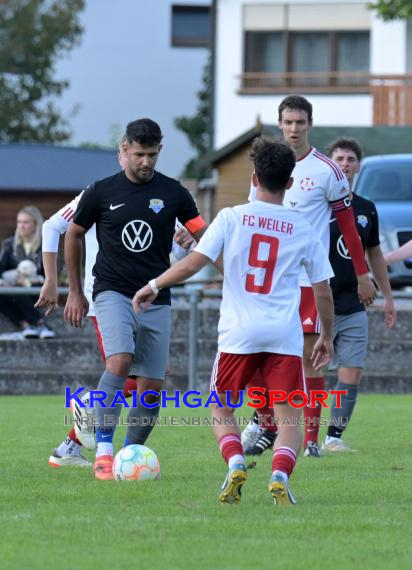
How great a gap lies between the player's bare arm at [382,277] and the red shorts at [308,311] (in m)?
0.82

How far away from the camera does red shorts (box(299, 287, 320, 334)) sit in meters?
10.2

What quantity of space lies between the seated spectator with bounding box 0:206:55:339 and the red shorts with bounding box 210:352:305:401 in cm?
1041

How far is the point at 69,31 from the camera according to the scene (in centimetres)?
5288

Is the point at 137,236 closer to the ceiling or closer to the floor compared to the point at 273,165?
closer to the floor

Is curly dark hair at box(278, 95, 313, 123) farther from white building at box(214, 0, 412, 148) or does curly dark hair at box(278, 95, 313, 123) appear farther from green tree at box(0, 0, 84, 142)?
green tree at box(0, 0, 84, 142)

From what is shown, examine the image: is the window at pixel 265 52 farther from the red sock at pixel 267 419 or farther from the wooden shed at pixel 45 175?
the red sock at pixel 267 419

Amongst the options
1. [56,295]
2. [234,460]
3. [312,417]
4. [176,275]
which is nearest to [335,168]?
[312,417]

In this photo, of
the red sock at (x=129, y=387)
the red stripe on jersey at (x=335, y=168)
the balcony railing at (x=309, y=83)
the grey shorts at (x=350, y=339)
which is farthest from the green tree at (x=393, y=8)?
the red sock at (x=129, y=387)

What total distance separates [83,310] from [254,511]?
2.26m

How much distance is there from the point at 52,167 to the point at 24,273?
328 inches

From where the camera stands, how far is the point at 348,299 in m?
11.3

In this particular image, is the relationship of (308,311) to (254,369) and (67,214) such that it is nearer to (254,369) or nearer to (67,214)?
(67,214)

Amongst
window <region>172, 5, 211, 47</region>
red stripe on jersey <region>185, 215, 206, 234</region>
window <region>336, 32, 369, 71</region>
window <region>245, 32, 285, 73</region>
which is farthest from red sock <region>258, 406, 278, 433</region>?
window <region>172, 5, 211, 47</region>

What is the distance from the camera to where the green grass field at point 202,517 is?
621 centimetres
